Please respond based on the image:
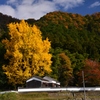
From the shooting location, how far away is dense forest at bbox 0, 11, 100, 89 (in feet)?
130

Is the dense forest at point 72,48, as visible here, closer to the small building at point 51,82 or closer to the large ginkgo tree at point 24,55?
the large ginkgo tree at point 24,55

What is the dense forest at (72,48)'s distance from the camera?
Result: 39.7 meters

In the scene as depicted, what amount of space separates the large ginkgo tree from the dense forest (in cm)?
180

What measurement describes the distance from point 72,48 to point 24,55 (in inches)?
483

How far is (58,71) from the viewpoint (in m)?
42.7

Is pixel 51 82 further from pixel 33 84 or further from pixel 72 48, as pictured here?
pixel 72 48

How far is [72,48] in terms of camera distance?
49.1 metres

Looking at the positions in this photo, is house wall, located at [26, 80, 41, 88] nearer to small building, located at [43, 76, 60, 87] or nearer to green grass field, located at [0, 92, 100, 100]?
small building, located at [43, 76, 60, 87]

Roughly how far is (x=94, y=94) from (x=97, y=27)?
28992 mm

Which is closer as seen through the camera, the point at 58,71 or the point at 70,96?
the point at 70,96

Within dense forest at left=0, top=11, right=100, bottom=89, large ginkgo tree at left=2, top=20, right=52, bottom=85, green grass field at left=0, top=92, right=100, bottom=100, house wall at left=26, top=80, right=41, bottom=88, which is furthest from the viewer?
dense forest at left=0, top=11, right=100, bottom=89

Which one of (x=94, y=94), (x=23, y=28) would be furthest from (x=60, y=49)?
(x=94, y=94)

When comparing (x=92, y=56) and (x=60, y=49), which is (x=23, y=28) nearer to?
(x=60, y=49)

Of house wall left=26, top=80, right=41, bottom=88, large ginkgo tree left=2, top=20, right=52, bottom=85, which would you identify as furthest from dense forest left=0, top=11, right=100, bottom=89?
house wall left=26, top=80, right=41, bottom=88
